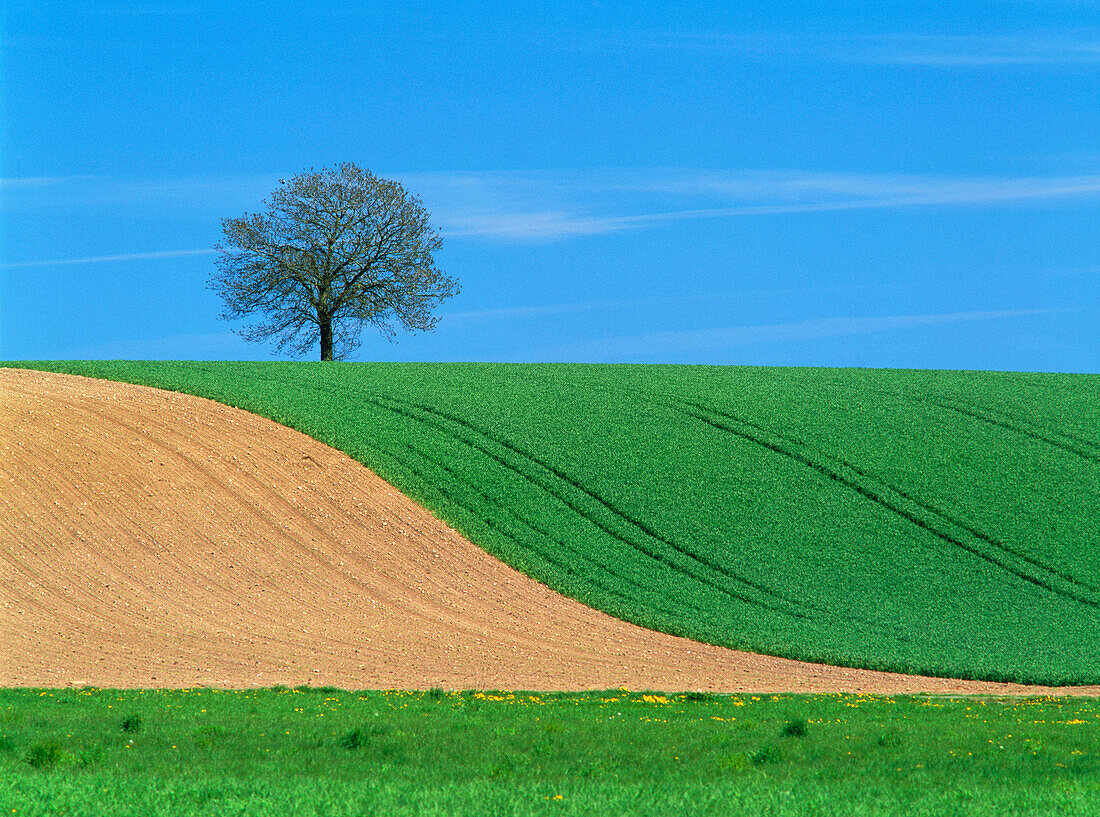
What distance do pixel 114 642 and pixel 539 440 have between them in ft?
51.8

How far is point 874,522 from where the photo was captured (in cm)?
2991

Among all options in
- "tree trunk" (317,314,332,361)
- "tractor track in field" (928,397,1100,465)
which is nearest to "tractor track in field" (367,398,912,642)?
"tractor track in field" (928,397,1100,465)

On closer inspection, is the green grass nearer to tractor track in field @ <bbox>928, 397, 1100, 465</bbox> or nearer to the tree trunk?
tractor track in field @ <bbox>928, 397, 1100, 465</bbox>

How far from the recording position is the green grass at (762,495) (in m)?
24.0

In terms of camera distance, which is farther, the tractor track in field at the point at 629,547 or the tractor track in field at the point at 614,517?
the tractor track in field at the point at 614,517

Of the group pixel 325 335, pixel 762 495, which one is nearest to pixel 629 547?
pixel 762 495

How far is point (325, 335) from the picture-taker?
5231 cm

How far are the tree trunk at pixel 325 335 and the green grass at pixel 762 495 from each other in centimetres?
935

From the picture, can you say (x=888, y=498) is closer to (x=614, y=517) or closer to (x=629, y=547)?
(x=614, y=517)

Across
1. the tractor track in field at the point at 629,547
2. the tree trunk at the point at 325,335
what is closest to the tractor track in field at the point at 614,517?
the tractor track in field at the point at 629,547

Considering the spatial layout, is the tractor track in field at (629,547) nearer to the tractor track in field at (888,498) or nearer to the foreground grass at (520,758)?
the tractor track in field at (888,498)

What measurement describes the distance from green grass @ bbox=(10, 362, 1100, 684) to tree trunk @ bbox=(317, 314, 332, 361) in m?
9.35

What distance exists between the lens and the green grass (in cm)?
2398

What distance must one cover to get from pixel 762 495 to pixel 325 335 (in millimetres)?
29030
